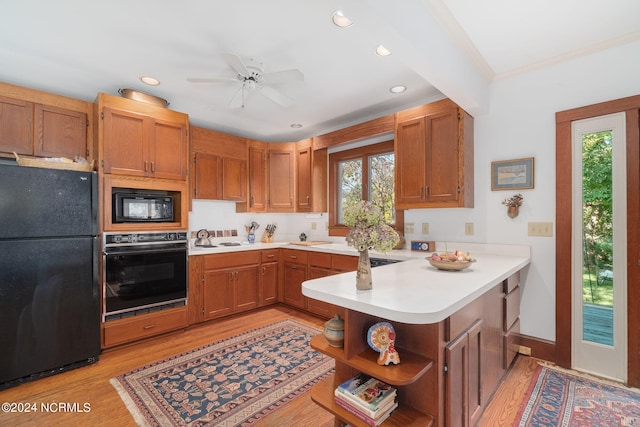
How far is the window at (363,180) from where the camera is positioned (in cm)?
358

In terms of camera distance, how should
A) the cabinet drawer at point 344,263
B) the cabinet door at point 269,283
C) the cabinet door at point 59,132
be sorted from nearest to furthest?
1. the cabinet door at point 59,132
2. the cabinet drawer at point 344,263
3. the cabinet door at point 269,283

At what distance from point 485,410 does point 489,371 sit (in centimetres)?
26

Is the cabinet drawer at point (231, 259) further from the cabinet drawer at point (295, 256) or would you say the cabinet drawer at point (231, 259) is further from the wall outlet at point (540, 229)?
the wall outlet at point (540, 229)

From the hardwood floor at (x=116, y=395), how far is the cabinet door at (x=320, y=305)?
119cm

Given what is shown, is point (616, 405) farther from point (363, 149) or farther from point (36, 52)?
point (36, 52)

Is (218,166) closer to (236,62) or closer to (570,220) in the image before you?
(236,62)

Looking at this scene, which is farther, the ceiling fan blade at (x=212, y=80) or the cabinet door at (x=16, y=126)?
the cabinet door at (x=16, y=126)

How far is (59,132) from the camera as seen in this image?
8.84ft

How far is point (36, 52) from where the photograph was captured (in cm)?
219

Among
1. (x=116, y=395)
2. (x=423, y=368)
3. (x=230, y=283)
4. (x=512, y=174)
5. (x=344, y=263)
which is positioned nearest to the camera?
(x=423, y=368)

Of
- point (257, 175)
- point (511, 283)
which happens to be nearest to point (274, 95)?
point (257, 175)

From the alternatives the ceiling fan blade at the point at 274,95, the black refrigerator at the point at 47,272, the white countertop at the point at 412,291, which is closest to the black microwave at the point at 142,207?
the black refrigerator at the point at 47,272

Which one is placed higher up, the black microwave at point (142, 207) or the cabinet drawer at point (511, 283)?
the black microwave at point (142, 207)

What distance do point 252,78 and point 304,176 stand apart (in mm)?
1874
